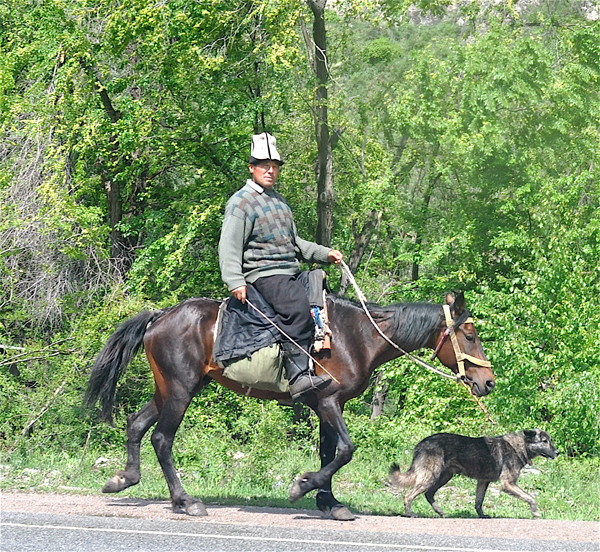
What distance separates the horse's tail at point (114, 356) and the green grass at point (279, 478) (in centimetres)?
107

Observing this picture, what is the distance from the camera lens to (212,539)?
22.2 feet

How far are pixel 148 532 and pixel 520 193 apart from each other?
12144 millimetres

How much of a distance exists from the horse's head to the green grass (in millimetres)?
1435

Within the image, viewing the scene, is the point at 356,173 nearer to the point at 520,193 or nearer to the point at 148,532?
the point at 520,193

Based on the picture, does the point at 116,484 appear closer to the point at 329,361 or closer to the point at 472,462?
the point at 329,361

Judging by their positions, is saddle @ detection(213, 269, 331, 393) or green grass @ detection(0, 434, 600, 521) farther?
green grass @ detection(0, 434, 600, 521)

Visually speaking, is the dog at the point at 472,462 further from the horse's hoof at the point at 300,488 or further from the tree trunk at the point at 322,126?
the tree trunk at the point at 322,126

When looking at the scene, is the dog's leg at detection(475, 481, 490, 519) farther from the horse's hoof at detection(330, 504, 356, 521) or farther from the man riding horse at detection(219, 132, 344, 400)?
the man riding horse at detection(219, 132, 344, 400)

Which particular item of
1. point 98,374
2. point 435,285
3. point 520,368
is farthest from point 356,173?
point 98,374

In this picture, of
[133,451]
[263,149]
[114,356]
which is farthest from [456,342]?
[114,356]

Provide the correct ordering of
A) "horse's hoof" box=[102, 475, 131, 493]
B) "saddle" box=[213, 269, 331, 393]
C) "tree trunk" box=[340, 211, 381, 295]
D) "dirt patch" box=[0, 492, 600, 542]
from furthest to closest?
"tree trunk" box=[340, 211, 381, 295] → "horse's hoof" box=[102, 475, 131, 493] → "saddle" box=[213, 269, 331, 393] → "dirt patch" box=[0, 492, 600, 542]

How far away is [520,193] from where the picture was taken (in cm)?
1731

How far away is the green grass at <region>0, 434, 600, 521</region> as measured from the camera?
9.49m

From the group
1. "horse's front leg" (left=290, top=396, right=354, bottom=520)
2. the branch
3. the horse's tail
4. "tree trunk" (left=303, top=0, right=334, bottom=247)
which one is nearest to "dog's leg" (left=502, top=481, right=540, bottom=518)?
"horse's front leg" (left=290, top=396, right=354, bottom=520)
